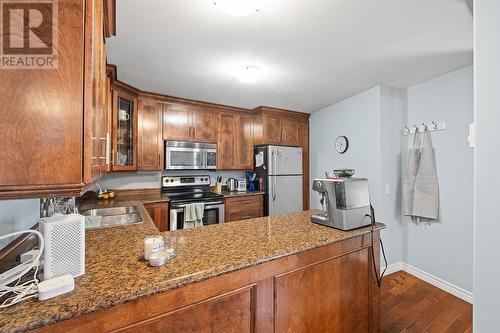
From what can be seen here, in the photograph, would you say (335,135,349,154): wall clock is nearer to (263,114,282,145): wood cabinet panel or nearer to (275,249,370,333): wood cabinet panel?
(263,114,282,145): wood cabinet panel

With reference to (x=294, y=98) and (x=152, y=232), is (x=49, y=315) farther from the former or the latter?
(x=294, y=98)

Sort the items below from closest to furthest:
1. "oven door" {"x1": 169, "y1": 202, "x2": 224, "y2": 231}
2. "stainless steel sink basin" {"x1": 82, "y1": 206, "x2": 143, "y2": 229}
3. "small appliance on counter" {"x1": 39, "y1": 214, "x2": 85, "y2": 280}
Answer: "small appliance on counter" {"x1": 39, "y1": 214, "x2": 85, "y2": 280} → "stainless steel sink basin" {"x1": 82, "y1": 206, "x2": 143, "y2": 229} → "oven door" {"x1": 169, "y1": 202, "x2": 224, "y2": 231}

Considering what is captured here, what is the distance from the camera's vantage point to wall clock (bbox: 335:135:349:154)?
329 centimetres

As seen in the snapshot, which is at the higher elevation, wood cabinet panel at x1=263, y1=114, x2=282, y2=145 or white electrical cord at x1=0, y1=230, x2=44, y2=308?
wood cabinet panel at x1=263, y1=114, x2=282, y2=145

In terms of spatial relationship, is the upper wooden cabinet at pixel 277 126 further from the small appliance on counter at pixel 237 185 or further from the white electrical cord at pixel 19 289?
the white electrical cord at pixel 19 289

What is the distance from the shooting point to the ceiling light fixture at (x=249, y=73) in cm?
230

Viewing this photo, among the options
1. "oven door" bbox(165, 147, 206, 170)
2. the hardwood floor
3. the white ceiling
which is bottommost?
the hardwood floor

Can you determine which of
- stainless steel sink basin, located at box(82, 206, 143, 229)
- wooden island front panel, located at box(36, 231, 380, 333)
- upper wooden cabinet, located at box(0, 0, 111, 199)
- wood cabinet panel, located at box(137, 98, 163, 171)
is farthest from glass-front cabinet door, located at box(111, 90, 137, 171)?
wooden island front panel, located at box(36, 231, 380, 333)

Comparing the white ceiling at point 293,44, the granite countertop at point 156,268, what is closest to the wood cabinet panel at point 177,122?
the white ceiling at point 293,44

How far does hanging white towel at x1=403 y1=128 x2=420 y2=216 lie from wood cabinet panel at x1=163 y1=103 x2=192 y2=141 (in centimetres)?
304

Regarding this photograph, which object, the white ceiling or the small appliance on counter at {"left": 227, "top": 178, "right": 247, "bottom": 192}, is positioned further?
the small appliance on counter at {"left": 227, "top": 178, "right": 247, "bottom": 192}

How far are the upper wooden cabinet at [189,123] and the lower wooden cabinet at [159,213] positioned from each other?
1.01 meters

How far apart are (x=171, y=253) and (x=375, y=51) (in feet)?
7.58

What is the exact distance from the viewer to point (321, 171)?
12.6 feet
